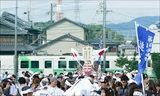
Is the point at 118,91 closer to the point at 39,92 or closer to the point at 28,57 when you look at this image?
the point at 39,92

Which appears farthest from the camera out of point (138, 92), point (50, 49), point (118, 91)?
point (50, 49)

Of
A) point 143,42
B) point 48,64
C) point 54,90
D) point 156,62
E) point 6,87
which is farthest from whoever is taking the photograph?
point 156,62

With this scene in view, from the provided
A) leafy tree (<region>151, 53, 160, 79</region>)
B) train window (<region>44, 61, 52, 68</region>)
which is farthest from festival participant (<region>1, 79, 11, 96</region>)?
train window (<region>44, 61, 52, 68</region>)

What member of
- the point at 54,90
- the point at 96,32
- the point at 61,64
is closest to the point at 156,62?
the point at 61,64

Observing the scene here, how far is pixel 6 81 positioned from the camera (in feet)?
48.4

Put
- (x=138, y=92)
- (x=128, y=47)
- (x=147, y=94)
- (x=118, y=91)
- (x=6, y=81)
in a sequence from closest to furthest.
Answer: (x=138, y=92)
(x=147, y=94)
(x=118, y=91)
(x=6, y=81)
(x=128, y=47)

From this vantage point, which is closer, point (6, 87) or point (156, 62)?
point (6, 87)

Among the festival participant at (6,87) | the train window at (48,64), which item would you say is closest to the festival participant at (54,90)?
the festival participant at (6,87)

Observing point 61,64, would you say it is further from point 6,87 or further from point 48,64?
point 6,87

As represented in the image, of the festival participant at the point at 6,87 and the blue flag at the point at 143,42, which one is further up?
the blue flag at the point at 143,42

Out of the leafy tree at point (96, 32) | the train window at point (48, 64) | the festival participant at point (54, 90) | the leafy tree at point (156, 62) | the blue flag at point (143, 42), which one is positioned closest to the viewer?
the festival participant at point (54, 90)

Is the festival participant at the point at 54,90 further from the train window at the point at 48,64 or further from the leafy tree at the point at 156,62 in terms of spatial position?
the train window at the point at 48,64

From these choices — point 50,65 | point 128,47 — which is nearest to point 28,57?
point 50,65

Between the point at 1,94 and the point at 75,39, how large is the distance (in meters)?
48.8
